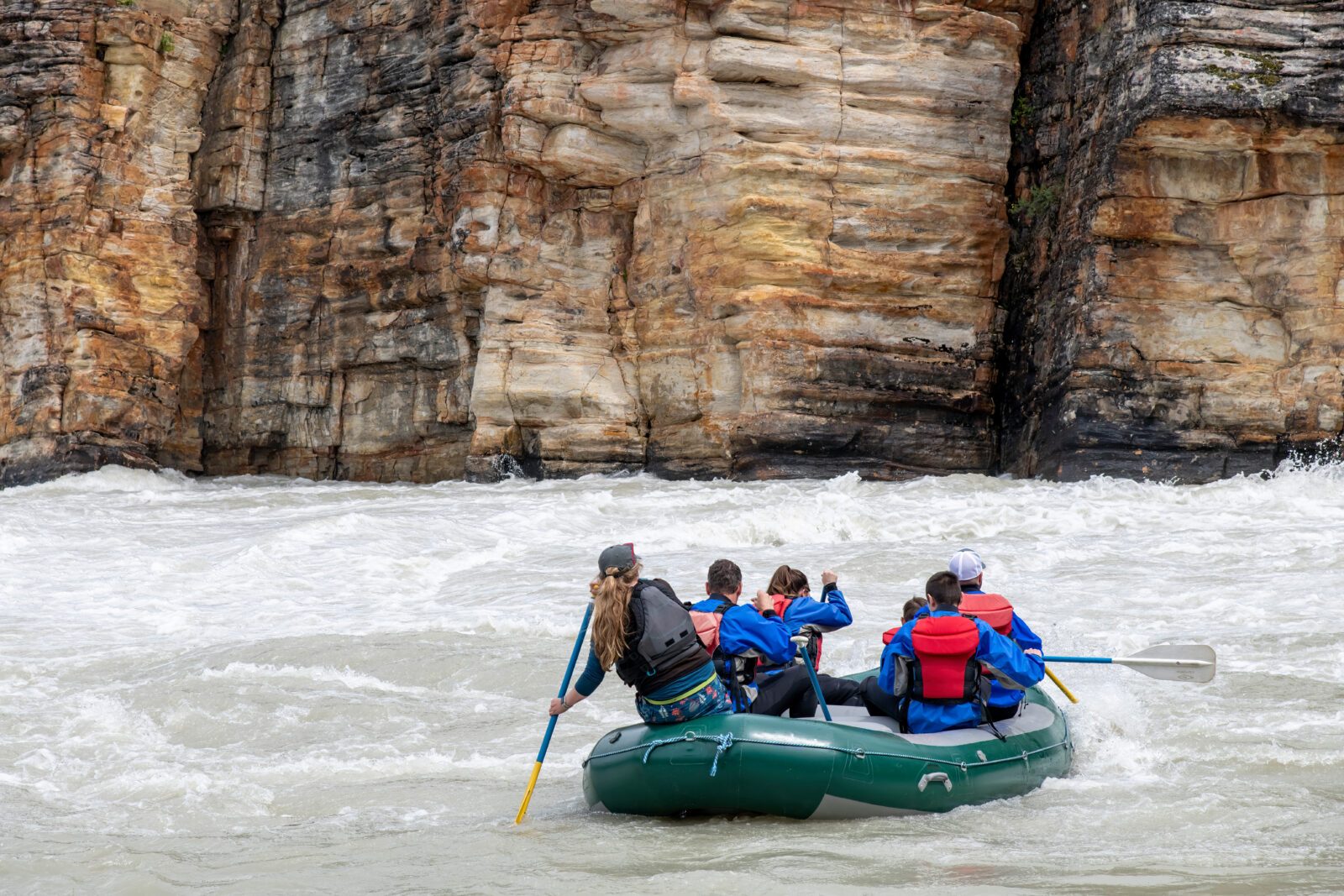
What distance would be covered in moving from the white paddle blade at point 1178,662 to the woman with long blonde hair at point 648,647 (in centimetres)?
243

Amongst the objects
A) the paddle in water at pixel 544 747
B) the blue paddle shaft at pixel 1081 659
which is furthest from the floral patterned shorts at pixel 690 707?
the blue paddle shaft at pixel 1081 659

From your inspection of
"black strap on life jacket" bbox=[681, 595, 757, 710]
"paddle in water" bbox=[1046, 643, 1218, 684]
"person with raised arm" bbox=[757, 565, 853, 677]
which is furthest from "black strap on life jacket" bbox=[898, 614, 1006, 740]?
"paddle in water" bbox=[1046, 643, 1218, 684]

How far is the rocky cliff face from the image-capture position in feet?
A: 54.2

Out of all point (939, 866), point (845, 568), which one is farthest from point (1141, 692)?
point (845, 568)

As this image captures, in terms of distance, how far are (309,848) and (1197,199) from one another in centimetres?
1430

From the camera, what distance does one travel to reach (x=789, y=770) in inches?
220

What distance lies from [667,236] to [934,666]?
45.7 feet

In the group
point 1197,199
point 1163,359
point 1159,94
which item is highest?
point 1159,94

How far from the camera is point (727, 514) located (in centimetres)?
1459

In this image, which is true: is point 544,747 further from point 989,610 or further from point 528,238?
point 528,238

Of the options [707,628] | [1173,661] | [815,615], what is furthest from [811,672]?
[1173,661]

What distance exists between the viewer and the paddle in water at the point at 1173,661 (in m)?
7.04

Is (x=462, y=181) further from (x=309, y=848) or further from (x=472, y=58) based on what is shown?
(x=309, y=848)

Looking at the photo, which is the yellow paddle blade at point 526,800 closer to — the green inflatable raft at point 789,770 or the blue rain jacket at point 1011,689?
the green inflatable raft at point 789,770
